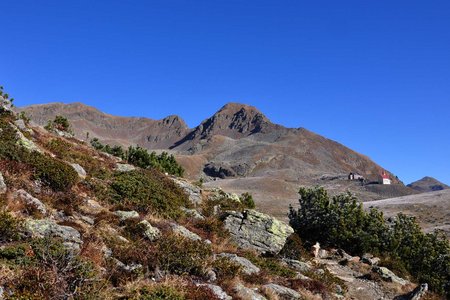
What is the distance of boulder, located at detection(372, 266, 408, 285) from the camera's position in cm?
1952

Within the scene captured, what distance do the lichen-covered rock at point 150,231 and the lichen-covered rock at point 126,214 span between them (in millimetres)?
1016

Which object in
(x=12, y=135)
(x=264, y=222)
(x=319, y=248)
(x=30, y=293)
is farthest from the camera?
(x=319, y=248)

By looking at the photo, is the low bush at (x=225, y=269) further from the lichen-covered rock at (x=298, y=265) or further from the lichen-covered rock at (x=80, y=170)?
the lichen-covered rock at (x=80, y=170)

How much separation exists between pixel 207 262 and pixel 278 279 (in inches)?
128

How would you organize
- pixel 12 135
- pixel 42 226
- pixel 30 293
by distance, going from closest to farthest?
pixel 30 293
pixel 42 226
pixel 12 135

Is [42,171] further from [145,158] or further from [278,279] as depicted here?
[145,158]

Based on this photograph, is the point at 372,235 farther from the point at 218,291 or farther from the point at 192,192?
the point at 218,291

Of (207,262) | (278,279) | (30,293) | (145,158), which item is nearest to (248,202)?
(145,158)

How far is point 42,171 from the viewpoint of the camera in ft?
54.1

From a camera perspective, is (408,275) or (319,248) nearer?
(408,275)

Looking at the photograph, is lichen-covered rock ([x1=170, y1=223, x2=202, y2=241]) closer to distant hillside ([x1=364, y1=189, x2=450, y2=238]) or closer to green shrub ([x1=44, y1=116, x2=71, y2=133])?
green shrub ([x1=44, y1=116, x2=71, y2=133])

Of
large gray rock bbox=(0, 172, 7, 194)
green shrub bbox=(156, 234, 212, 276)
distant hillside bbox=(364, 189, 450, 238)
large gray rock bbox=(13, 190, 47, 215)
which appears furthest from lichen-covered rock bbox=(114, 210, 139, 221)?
distant hillside bbox=(364, 189, 450, 238)

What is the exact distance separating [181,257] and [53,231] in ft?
12.8

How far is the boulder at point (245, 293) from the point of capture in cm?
1112
